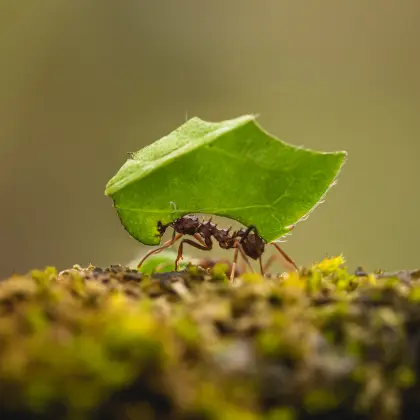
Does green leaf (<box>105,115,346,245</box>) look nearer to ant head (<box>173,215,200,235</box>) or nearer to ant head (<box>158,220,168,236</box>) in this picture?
ant head (<box>158,220,168,236</box>)

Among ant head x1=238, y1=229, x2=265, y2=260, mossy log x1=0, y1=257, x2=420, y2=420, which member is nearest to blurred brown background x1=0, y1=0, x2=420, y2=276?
ant head x1=238, y1=229, x2=265, y2=260

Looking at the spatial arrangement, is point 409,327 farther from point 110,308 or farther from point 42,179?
point 42,179

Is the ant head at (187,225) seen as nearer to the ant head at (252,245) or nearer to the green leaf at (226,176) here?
the ant head at (252,245)

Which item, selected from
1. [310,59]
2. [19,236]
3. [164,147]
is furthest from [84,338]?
[310,59]

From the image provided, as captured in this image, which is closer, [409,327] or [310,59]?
[409,327]

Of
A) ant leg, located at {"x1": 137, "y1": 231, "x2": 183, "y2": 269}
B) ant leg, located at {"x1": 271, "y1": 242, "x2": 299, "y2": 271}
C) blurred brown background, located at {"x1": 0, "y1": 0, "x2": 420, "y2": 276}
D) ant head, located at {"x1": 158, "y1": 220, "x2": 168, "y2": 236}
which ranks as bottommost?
ant leg, located at {"x1": 271, "y1": 242, "x2": 299, "y2": 271}

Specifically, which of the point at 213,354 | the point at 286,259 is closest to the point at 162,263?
the point at 286,259
